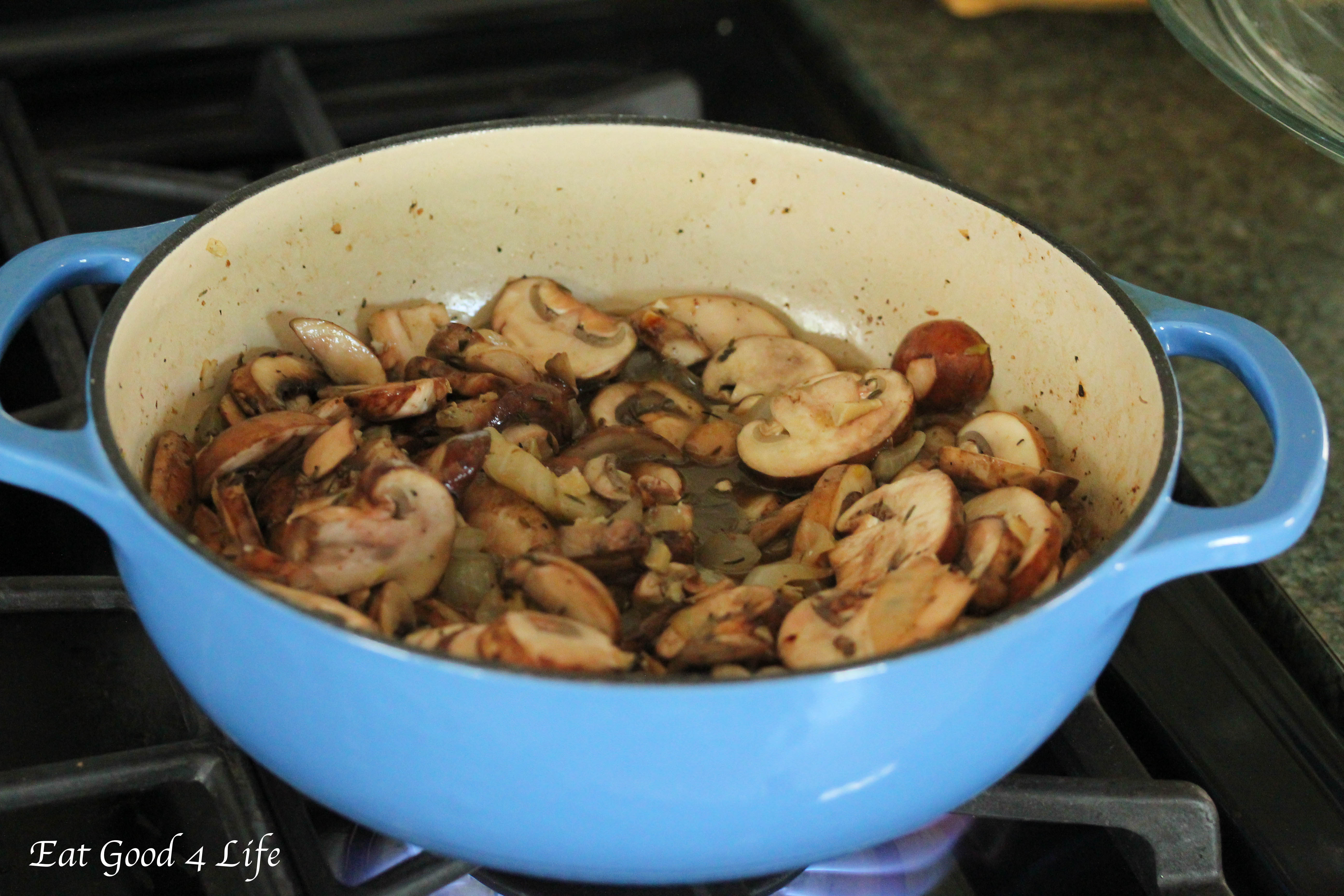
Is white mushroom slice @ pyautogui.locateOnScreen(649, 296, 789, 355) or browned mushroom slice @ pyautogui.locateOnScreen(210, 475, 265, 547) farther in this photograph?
white mushroom slice @ pyautogui.locateOnScreen(649, 296, 789, 355)

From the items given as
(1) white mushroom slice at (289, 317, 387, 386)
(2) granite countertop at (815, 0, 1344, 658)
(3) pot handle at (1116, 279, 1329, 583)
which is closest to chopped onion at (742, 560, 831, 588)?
(3) pot handle at (1116, 279, 1329, 583)

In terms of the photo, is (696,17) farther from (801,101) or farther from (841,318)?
(841,318)

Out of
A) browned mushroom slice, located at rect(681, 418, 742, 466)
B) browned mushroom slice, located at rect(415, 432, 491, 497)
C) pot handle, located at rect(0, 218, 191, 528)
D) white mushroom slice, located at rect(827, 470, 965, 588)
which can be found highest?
pot handle, located at rect(0, 218, 191, 528)

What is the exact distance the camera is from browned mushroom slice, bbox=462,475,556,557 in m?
0.79

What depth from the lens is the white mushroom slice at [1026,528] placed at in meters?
0.73

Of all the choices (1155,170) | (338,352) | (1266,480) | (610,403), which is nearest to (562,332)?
(610,403)

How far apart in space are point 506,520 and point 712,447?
207mm

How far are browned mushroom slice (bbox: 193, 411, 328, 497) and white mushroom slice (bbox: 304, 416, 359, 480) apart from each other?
0.02 metres

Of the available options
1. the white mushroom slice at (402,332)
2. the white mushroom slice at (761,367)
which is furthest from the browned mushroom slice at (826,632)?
the white mushroom slice at (402,332)

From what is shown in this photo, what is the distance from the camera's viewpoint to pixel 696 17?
5.14ft

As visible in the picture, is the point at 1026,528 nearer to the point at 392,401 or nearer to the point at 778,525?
the point at 778,525

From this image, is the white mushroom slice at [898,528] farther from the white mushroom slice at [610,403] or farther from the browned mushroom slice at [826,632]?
the white mushroom slice at [610,403]

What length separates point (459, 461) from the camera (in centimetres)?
83

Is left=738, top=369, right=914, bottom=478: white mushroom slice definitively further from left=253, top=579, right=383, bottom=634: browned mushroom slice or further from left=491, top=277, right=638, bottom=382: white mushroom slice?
left=253, top=579, right=383, bottom=634: browned mushroom slice
